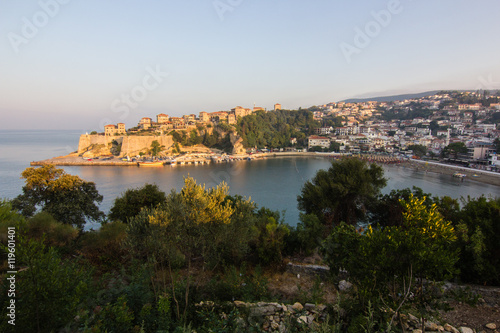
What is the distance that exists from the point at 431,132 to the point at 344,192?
192 feet

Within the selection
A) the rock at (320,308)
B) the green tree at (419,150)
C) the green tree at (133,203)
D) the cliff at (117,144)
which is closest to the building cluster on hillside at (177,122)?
the cliff at (117,144)

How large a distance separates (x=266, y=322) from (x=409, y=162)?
126 feet

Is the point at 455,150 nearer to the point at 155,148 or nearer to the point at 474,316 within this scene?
the point at 474,316

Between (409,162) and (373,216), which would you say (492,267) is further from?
(409,162)

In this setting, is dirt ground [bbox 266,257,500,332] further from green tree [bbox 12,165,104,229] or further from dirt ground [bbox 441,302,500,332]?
green tree [bbox 12,165,104,229]

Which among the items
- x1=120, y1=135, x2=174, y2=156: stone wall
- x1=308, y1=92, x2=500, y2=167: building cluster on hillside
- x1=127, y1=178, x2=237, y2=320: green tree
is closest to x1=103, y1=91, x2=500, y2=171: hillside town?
x1=308, y1=92, x2=500, y2=167: building cluster on hillside

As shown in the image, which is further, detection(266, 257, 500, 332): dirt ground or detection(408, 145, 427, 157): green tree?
detection(408, 145, 427, 157): green tree

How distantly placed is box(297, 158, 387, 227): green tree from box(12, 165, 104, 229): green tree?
739 cm

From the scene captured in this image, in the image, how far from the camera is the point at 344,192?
26.7 feet

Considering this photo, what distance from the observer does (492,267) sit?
380 cm

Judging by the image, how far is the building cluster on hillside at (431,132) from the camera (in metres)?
34.4

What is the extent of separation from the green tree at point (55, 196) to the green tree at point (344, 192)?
739 cm

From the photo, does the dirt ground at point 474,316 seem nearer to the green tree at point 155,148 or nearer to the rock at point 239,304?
the rock at point 239,304

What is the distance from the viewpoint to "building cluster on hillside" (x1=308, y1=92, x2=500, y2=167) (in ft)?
113
